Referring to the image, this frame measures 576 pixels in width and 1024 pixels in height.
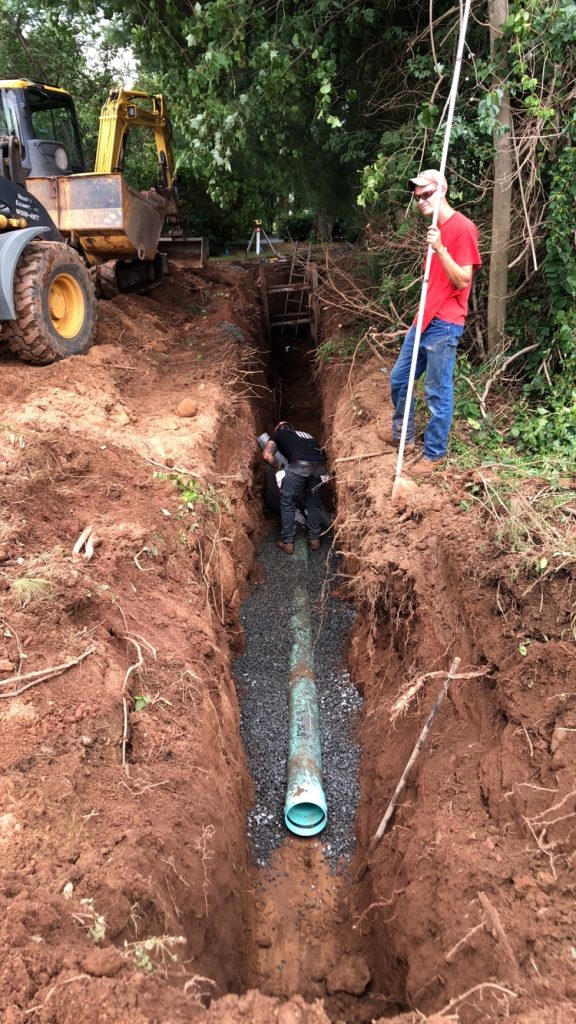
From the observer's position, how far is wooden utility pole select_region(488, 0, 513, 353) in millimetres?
4707

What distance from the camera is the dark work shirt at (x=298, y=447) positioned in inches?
304

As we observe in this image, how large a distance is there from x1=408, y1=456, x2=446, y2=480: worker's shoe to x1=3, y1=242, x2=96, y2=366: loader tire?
4.31 m

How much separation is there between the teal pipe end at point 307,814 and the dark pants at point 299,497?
13.0 ft

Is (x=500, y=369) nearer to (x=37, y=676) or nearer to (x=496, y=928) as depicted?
(x=496, y=928)

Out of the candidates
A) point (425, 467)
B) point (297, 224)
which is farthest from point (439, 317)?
point (297, 224)

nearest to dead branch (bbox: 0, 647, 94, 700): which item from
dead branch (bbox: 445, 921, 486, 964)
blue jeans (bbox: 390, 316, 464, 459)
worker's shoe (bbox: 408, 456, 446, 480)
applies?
dead branch (bbox: 445, 921, 486, 964)

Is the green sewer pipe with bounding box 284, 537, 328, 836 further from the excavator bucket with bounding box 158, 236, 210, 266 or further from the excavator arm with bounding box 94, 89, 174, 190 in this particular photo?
the excavator bucket with bounding box 158, 236, 210, 266

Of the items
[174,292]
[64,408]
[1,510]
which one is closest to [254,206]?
[174,292]

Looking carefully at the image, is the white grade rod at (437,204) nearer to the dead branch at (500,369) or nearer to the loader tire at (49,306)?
the dead branch at (500,369)

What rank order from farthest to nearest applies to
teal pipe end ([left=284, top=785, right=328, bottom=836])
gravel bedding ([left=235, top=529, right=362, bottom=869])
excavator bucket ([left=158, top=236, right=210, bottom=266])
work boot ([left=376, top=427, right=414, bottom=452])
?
excavator bucket ([left=158, top=236, right=210, bottom=266]) < work boot ([left=376, top=427, right=414, bottom=452]) < gravel bedding ([left=235, top=529, right=362, bottom=869]) < teal pipe end ([left=284, top=785, right=328, bottom=836])

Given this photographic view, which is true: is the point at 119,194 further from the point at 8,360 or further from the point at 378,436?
the point at 378,436

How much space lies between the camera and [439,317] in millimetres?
4551

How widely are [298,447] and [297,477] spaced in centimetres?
40

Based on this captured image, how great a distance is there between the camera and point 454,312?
177 inches
